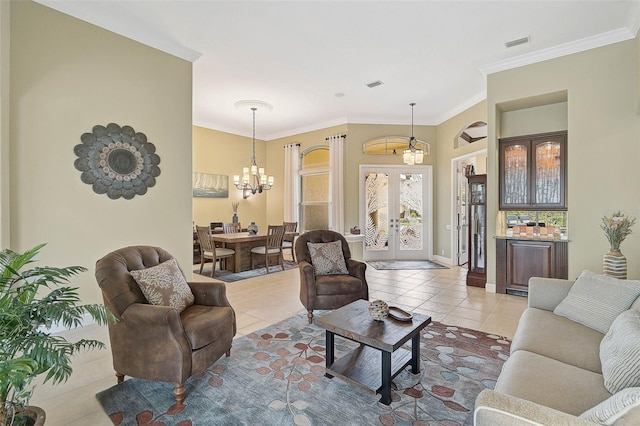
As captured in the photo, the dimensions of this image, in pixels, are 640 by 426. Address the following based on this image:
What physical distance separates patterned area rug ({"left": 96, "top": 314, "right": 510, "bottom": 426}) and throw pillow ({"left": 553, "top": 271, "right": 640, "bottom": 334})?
0.69 m

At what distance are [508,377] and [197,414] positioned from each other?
187cm

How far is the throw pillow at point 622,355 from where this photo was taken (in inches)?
52.9

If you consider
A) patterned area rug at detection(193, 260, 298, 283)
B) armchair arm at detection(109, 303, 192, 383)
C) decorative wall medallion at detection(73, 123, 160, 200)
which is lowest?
patterned area rug at detection(193, 260, 298, 283)

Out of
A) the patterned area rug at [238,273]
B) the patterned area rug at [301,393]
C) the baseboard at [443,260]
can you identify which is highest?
the baseboard at [443,260]

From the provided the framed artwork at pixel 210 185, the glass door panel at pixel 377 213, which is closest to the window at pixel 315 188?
the glass door panel at pixel 377 213

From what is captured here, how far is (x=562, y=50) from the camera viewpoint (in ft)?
13.6

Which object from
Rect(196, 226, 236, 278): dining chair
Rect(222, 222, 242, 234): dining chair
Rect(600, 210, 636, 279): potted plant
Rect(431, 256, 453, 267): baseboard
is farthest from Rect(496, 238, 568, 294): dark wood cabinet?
Rect(222, 222, 242, 234): dining chair

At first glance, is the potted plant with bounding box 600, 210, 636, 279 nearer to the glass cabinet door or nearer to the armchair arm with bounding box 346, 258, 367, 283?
the glass cabinet door

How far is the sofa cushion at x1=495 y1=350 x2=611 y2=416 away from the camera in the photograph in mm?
1415

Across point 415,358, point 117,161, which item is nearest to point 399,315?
point 415,358

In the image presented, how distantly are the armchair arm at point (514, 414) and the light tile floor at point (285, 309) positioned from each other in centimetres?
218

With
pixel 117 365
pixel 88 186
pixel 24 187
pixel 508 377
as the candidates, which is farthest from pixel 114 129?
pixel 508 377

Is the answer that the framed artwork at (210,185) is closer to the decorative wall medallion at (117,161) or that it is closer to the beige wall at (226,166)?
the beige wall at (226,166)

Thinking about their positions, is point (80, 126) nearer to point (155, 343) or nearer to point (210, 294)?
point (210, 294)
